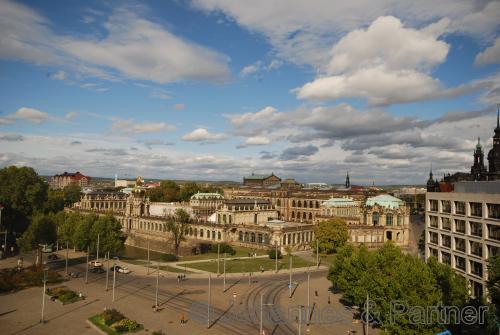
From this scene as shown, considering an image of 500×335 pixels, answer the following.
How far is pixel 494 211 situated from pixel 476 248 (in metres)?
6.61

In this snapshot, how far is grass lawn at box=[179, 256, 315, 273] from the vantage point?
85.4m

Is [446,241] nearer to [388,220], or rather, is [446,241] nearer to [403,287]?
[403,287]

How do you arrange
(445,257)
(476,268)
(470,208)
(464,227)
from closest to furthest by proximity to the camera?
(476,268) < (470,208) < (464,227) < (445,257)

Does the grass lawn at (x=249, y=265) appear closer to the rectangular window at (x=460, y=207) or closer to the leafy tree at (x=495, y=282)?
the rectangular window at (x=460, y=207)

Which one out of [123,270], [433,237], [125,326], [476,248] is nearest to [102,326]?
[125,326]

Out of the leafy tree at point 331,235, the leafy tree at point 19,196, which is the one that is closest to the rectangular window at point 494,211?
the leafy tree at point 331,235

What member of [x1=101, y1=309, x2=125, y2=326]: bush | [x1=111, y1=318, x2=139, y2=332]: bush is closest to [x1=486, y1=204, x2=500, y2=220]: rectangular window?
[x1=111, y1=318, x2=139, y2=332]: bush

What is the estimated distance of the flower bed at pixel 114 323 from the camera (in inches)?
1900

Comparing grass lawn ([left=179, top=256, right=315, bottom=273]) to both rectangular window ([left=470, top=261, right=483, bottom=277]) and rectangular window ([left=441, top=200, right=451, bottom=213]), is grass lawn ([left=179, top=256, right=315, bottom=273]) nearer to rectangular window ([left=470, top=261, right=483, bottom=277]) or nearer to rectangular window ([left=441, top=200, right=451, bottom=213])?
rectangular window ([left=441, top=200, right=451, bottom=213])

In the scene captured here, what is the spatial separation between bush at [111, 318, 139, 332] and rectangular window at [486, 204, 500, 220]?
48.0 m

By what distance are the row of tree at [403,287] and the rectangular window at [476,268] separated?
1025 cm

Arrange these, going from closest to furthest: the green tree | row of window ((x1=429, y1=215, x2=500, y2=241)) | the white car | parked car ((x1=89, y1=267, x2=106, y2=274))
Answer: row of window ((x1=429, y1=215, x2=500, y2=241)), the white car, parked car ((x1=89, y1=267, x2=106, y2=274)), the green tree

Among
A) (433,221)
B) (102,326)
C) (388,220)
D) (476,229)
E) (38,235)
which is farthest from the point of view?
(388,220)

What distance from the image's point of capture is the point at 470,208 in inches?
2375
